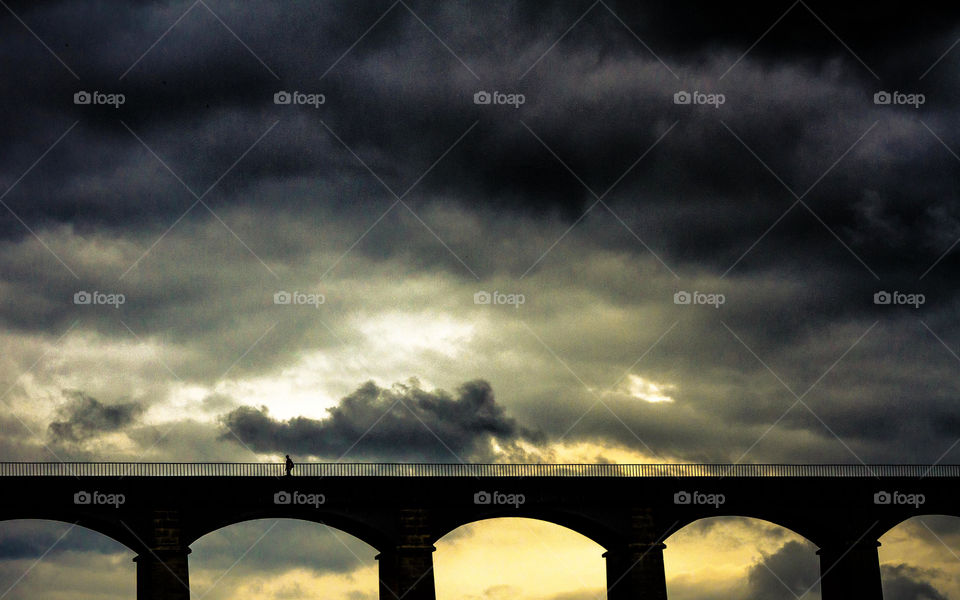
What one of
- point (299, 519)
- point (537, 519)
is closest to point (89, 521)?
point (299, 519)

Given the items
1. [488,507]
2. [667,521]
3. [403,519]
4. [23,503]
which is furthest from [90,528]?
[667,521]

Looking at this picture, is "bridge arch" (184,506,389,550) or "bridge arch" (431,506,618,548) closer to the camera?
"bridge arch" (184,506,389,550)

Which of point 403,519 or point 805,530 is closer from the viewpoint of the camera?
point 403,519

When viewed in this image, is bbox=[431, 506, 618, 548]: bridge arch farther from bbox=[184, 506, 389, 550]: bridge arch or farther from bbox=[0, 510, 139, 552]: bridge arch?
bbox=[0, 510, 139, 552]: bridge arch

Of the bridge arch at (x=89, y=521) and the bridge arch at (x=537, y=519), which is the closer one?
the bridge arch at (x=89, y=521)

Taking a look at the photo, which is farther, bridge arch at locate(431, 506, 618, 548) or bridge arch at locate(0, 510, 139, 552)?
bridge arch at locate(431, 506, 618, 548)

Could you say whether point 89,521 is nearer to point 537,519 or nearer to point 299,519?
point 299,519

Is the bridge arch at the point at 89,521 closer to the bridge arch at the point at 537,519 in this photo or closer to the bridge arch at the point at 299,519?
the bridge arch at the point at 299,519

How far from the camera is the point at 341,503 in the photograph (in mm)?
60719

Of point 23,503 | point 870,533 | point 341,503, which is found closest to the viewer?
point 23,503

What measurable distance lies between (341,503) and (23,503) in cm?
1424

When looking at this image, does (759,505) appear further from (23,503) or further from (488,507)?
(23,503)

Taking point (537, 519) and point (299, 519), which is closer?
point (299, 519)

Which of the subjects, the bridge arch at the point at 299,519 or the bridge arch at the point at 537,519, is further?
the bridge arch at the point at 537,519
